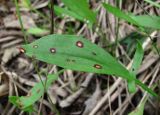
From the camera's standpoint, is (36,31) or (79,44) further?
(36,31)

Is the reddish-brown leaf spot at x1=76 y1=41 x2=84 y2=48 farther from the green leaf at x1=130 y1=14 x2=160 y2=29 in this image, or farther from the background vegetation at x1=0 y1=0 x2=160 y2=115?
the green leaf at x1=130 y1=14 x2=160 y2=29

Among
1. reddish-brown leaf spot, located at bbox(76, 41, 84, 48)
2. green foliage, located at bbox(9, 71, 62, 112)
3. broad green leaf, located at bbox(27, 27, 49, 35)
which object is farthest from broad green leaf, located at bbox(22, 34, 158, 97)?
broad green leaf, located at bbox(27, 27, 49, 35)

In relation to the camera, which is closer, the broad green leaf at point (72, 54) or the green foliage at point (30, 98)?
the broad green leaf at point (72, 54)

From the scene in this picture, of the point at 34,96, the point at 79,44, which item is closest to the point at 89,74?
the point at 34,96

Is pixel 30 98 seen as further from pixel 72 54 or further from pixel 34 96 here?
pixel 72 54

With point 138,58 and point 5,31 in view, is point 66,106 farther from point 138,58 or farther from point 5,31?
point 5,31

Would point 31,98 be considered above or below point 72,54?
below

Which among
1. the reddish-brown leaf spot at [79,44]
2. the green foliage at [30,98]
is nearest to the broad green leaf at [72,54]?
the reddish-brown leaf spot at [79,44]

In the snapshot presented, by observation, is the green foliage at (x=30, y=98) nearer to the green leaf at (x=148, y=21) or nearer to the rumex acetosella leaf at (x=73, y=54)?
the rumex acetosella leaf at (x=73, y=54)
